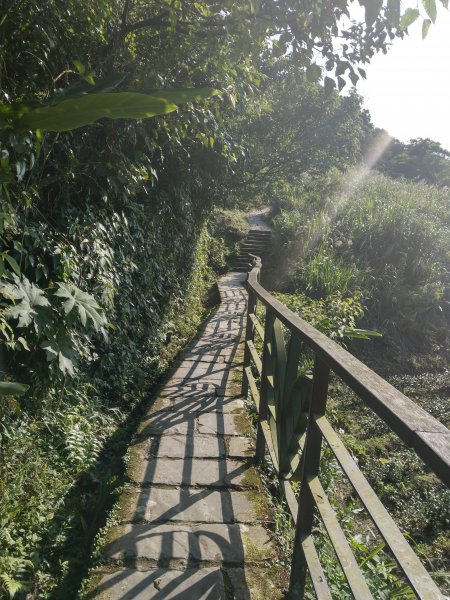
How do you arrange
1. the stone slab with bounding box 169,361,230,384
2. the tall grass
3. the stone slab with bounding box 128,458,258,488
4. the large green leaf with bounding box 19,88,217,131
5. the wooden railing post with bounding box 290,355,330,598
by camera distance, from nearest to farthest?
the large green leaf with bounding box 19,88,217,131 < the wooden railing post with bounding box 290,355,330,598 < the stone slab with bounding box 128,458,258,488 < the stone slab with bounding box 169,361,230,384 < the tall grass

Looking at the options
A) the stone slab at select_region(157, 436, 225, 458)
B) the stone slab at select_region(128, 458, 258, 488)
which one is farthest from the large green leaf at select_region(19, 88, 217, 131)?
the stone slab at select_region(157, 436, 225, 458)

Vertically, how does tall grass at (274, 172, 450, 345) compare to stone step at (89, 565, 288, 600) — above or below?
above

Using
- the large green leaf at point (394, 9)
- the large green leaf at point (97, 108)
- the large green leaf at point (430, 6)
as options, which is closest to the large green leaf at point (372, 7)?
the large green leaf at point (394, 9)

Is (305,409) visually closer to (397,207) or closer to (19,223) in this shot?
(19,223)

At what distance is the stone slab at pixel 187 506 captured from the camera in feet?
7.59

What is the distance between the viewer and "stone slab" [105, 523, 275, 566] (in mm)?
2031

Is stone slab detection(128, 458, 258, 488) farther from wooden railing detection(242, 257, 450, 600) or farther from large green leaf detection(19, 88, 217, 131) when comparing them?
large green leaf detection(19, 88, 217, 131)

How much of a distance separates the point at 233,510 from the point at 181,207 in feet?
16.8

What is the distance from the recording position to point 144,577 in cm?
190

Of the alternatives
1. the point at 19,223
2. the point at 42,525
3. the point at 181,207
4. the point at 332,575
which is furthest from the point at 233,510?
the point at 181,207

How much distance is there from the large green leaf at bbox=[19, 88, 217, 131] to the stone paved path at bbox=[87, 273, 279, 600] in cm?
179

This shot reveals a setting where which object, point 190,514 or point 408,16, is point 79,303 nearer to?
point 190,514

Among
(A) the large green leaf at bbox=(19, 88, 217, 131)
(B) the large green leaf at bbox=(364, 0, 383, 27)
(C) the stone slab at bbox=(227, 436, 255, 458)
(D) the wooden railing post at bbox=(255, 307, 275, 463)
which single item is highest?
(B) the large green leaf at bbox=(364, 0, 383, 27)

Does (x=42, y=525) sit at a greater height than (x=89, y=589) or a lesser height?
lesser
